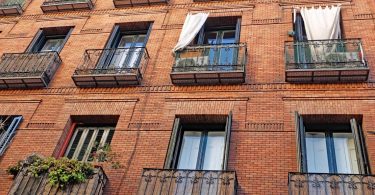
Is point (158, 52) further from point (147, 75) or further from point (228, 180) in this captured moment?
point (228, 180)

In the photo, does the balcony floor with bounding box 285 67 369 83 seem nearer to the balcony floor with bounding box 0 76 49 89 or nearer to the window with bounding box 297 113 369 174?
the window with bounding box 297 113 369 174

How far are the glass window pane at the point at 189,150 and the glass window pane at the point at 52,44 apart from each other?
20.2 feet

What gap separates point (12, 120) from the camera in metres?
10.3

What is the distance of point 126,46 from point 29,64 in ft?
9.52

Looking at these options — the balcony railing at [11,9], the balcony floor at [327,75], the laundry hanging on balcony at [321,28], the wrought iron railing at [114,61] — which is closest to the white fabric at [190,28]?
the wrought iron railing at [114,61]

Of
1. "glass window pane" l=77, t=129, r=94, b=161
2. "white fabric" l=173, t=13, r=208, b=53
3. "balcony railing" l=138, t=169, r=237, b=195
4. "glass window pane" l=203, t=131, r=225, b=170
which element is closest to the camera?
"balcony railing" l=138, t=169, r=237, b=195

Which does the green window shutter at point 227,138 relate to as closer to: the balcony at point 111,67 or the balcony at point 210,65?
the balcony at point 210,65

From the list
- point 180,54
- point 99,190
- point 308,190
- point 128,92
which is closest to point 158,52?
point 180,54

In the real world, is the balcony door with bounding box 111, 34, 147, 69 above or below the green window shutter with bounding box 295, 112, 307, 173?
above

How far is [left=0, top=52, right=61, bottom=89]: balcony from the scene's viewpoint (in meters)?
10.9

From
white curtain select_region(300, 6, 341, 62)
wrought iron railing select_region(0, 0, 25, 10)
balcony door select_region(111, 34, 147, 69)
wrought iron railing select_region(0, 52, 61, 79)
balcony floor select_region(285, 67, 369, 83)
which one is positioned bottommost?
balcony floor select_region(285, 67, 369, 83)

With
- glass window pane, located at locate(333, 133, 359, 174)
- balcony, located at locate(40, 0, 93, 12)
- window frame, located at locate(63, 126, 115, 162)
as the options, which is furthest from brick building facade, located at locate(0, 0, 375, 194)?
balcony, located at locate(40, 0, 93, 12)

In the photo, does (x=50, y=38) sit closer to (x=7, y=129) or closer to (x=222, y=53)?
(x=7, y=129)

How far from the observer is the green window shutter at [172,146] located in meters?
8.40
